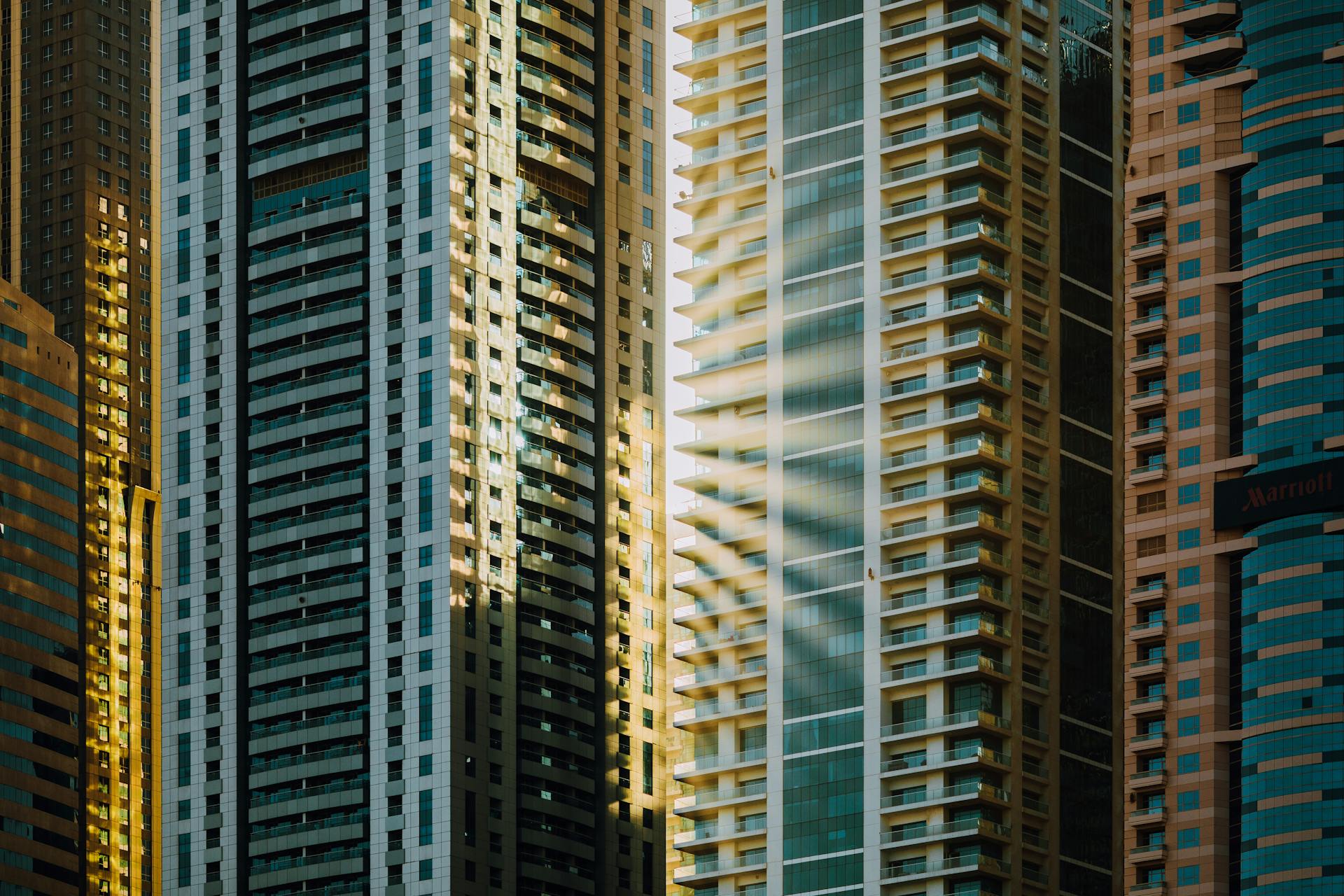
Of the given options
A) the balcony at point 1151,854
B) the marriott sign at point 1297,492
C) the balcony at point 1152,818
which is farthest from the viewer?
the balcony at point 1152,818

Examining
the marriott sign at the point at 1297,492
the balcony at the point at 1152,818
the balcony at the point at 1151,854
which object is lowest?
the balcony at the point at 1151,854

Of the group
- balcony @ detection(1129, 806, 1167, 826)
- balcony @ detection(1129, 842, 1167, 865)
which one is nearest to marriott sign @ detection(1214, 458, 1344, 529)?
balcony @ detection(1129, 806, 1167, 826)

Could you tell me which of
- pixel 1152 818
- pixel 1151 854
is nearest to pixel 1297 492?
pixel 1152 818

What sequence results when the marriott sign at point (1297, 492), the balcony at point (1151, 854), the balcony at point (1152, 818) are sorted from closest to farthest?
the marriott sign at point (1297, 492)
the balcony at point (1151, 854)
the balcony at point (1152, 818)

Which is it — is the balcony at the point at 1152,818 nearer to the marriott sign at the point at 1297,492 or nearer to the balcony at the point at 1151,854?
the balcony at the point at 1151,854

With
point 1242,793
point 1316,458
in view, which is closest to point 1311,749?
point 1242,793

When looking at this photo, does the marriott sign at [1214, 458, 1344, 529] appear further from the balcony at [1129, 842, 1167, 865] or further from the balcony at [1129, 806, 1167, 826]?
the balcony at [1129, 842, 1167, 865]

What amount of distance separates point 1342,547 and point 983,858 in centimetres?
3324

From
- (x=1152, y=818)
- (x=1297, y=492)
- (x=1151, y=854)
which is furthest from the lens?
(x=1152, y=818)

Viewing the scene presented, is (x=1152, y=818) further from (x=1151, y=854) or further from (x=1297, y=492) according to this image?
(x=1297, y=492)

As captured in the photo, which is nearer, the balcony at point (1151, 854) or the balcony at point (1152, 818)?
the balcony at point (1151, 854)

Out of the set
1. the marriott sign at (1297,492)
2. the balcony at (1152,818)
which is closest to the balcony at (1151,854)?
the balcony at (1152,818)

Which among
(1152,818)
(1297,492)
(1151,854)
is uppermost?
(1297,492)

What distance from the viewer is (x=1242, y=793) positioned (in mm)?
195875
